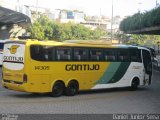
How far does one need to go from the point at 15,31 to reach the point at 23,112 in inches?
2799

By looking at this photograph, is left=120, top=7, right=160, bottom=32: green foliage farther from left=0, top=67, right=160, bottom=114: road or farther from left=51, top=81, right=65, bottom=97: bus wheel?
left=51, top=81, right=65, bottom=97: bus wheel

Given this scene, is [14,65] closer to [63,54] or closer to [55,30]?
[63,54]

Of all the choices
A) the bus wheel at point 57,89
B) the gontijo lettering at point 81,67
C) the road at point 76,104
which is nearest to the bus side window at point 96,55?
the gontijo lettering at point 81,67

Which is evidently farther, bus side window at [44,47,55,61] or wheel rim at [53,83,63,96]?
wheel rim at [53,83,63,96]

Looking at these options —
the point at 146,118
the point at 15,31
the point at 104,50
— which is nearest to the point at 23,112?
the point at 146,118

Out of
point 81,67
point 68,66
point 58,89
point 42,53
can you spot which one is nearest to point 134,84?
point 81,67

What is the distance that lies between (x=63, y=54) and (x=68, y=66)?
0.59 metres

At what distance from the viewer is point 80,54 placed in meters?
22.2

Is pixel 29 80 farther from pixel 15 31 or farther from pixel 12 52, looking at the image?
pixel 15 31

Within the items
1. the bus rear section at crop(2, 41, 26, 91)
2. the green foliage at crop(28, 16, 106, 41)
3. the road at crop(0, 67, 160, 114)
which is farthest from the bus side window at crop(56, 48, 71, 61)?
the green foliage at crop(28, 16, 106, 41)

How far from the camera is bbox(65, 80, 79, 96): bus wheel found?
21.4 metres

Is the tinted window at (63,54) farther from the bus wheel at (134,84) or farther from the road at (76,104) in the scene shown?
the bus wheel at (134,84)

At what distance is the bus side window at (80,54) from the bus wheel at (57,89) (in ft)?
4.95

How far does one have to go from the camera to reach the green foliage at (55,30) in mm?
97938
